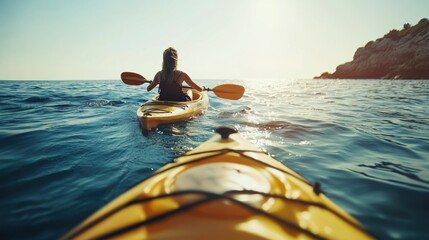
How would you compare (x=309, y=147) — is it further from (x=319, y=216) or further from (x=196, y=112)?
(x=196, y=112)

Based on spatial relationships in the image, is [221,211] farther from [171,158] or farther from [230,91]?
[230,91]

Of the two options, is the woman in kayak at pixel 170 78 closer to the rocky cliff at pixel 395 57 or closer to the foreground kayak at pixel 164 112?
the foreground kayak at pixel 164 112

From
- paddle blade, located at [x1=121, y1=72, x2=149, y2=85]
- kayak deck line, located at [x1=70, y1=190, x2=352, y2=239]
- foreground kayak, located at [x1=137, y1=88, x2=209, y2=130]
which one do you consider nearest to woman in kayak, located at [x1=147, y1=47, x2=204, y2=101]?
foreground kayak, located at [x1=137, y1=88, x2=209, y2=130]

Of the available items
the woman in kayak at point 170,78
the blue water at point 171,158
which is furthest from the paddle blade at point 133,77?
the blue water at point 171,158

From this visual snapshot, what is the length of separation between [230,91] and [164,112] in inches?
108

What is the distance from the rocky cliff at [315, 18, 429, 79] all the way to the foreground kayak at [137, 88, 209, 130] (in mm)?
56608

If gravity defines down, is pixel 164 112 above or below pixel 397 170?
above

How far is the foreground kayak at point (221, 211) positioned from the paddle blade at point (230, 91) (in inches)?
218

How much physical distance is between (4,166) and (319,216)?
4.17 m

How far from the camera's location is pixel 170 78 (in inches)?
251

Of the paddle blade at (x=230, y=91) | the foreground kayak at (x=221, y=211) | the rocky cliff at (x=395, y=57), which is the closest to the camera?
the foreground kayak at (x=221, y=211)

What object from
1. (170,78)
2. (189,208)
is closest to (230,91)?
(170,78)

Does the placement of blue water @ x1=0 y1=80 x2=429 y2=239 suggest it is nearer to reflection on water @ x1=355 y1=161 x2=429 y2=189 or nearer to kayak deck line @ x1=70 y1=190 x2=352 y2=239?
reflection on water @ x1=355 y1=161 x2=429 y2=189

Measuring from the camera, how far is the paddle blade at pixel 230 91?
7443 millimetres
